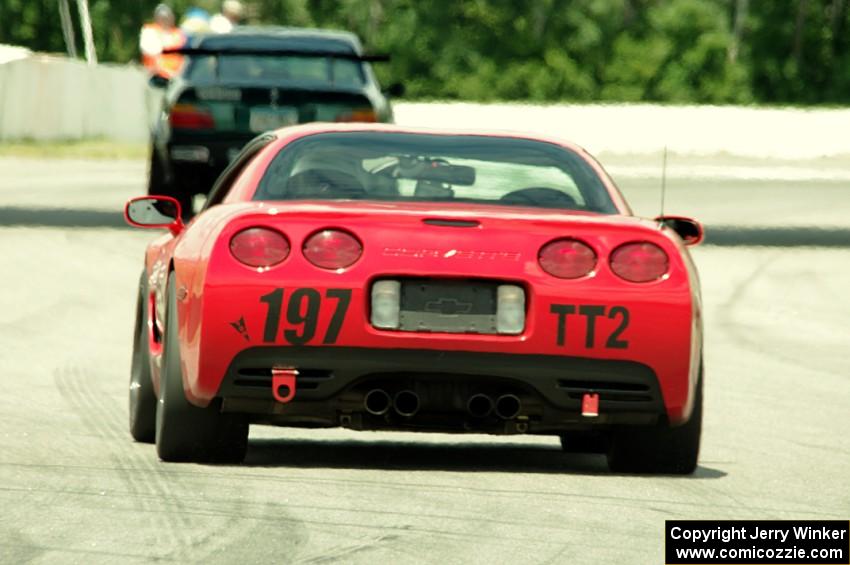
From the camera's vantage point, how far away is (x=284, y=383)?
6.92 meters

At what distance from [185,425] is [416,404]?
77cm

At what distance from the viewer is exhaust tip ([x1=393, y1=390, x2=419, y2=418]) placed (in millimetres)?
7000

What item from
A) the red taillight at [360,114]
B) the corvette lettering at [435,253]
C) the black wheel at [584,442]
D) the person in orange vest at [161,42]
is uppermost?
the corvette lettering at [435,253]

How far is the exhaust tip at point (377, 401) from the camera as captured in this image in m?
6.98

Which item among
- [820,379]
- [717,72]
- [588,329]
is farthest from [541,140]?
[717,72]

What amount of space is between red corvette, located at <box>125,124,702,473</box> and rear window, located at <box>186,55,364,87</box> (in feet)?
36.7

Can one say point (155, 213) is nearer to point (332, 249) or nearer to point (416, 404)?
point (332, 249)

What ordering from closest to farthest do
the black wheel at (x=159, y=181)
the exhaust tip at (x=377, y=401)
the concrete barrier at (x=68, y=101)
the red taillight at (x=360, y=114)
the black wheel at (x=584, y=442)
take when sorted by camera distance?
the exhaust tip at (x=377, y=401)
the black wheel at (x=584, y=442)
the red taillight at (x=360, y=114)
the black wheel at (x=159, y=181)
the concrete barrier at (x=68, y=101)

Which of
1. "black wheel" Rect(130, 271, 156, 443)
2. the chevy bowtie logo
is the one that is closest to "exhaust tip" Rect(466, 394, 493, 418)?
the chevy bowtie logo

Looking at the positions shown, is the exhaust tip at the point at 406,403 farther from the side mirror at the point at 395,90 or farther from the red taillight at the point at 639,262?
the side mirror at the point at 395,90

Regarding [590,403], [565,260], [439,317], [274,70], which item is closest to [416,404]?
[439,317]

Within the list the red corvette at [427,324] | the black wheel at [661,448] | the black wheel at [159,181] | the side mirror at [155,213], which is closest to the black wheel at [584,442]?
the black wheel at [661,448]

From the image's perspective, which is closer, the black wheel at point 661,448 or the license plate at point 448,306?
the license plate at point 448,306

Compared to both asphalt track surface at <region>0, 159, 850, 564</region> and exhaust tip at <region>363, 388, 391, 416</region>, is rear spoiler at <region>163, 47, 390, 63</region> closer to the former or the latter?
asphalt track surface at <region>0, 159, 850, 564</region>
